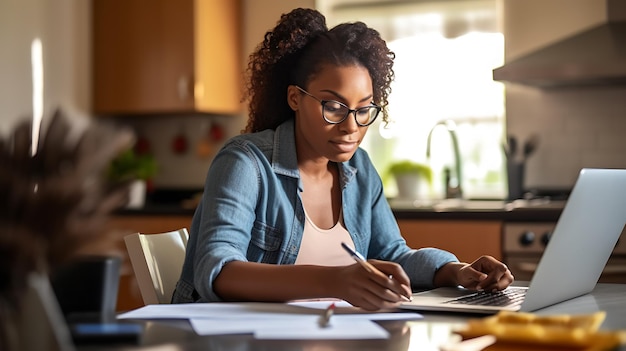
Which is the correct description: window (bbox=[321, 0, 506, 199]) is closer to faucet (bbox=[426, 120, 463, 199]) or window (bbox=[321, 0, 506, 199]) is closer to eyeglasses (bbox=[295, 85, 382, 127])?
faucet (bbox=[426, 120, 463, 199])

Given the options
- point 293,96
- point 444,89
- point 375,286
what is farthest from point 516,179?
point 375,286

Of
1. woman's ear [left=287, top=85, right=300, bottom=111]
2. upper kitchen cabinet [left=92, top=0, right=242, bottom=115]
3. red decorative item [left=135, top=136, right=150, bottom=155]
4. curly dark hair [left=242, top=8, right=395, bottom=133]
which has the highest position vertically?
upper kitchen cabinet [left=92, top=0, right=242, bottom=115]

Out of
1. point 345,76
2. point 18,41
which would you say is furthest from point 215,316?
point 18,41

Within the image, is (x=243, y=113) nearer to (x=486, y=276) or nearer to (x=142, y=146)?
(x=142, y=146)

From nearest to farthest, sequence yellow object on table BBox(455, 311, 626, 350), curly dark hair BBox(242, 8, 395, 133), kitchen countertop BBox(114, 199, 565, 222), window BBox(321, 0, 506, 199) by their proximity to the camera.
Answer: yellow object on table BBox(455, 311, 626, 350) → curly dark hair BBox(242, 8, 395, 133) → kitchen countertop BBox(114, 199, 565, 222) → window BBox(321, 0, 506, 199)

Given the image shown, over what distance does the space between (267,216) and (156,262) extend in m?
0.26

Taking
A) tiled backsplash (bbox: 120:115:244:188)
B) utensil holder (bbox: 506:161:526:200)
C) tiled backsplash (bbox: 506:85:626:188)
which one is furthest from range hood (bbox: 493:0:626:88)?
tiled backsplash (bbox: 120:115:244:188)

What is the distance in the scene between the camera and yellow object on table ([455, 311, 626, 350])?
999 mm

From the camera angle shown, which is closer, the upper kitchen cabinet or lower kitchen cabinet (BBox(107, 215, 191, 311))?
lower kitchen cabinet (BBox(107, 215, 191, 311))

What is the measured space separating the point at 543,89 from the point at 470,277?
2473 mm

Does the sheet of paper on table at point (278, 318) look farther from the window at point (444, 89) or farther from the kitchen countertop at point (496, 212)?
the window at point (444, 89)

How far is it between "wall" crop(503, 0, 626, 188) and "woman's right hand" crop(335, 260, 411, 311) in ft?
8.94

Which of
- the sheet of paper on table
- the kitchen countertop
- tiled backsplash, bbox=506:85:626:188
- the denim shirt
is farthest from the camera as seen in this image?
tiled backsplash, bbox=506:85:626:188

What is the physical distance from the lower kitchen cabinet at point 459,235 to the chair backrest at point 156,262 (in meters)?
1.60
